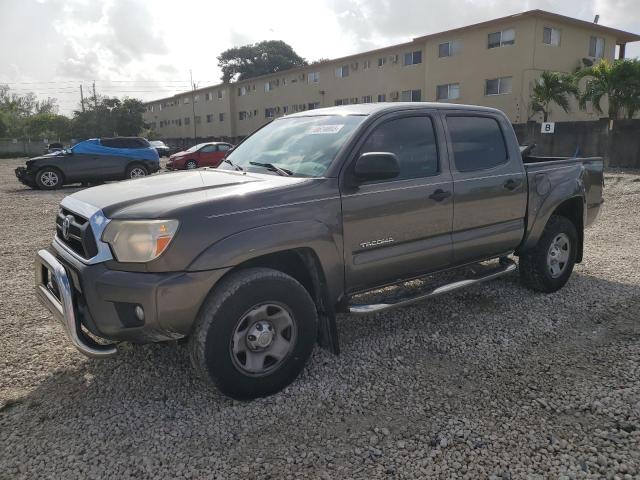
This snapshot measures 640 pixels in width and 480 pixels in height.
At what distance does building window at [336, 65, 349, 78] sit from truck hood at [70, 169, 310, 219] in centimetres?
3404

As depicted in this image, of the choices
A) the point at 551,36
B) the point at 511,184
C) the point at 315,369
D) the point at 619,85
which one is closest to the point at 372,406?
the point at 315,369

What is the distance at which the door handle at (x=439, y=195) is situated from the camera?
387 centimetres

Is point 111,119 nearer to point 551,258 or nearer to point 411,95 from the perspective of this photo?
point 411,95

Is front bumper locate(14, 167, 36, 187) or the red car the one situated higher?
the red car

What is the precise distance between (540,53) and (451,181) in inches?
985

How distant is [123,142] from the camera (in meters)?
16.0

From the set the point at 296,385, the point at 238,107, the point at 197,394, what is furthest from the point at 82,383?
the point at 238,107

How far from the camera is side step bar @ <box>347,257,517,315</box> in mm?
3460

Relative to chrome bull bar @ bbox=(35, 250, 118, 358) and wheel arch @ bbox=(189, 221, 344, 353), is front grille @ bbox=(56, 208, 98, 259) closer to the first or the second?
chrome bull bar @ bbox=(35, 250, 118, 358)

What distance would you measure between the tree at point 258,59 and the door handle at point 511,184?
2418 inches

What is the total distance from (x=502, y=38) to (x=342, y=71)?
1305cm

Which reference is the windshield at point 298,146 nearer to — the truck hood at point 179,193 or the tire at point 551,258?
the truck hood at point 179,193

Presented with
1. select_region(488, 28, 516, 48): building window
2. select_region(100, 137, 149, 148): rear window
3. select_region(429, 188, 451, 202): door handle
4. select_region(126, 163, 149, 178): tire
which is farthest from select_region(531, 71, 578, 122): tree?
select_region(429, 188, 451, 202): door handle

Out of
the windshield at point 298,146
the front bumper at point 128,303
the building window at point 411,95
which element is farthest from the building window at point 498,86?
the front bumper at point 128,303
